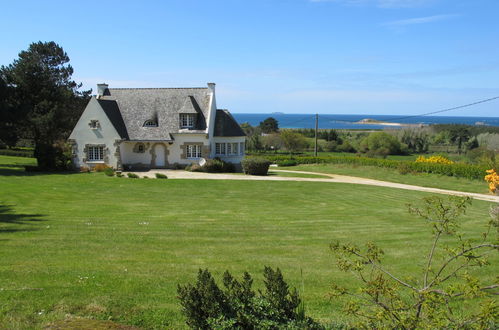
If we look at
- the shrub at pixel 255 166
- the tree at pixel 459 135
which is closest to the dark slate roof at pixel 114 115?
the shrub at pixel 255 166

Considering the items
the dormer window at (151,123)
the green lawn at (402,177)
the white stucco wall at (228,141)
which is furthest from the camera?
the white stucco wall at (228,141)

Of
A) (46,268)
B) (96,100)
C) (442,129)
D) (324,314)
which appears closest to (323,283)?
(324,314)

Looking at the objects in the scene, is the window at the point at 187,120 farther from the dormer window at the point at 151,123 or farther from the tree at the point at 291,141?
the tree at the point at 291,141

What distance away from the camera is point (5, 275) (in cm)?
894

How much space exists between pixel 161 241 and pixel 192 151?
2782 centimetres

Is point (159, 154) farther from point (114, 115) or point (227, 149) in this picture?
point (227, 149)

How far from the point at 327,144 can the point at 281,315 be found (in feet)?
247

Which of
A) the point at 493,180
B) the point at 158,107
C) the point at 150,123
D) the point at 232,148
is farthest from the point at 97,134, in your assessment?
the point at 493,180

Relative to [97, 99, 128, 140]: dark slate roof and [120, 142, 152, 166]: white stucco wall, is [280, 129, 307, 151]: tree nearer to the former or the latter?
[120, 142, 152, 166]: white stucco wall

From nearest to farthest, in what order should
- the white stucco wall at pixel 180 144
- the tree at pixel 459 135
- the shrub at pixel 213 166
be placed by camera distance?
the shrub at pixel 213 166, the white stucco wall at pixel 180 144, the tree at pixel 459 135

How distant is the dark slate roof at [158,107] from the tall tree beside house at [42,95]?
4.97 m

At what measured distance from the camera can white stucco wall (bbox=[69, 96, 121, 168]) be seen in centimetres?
3869

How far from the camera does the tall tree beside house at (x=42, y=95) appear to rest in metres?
38.0

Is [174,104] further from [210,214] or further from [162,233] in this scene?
[162,233]
